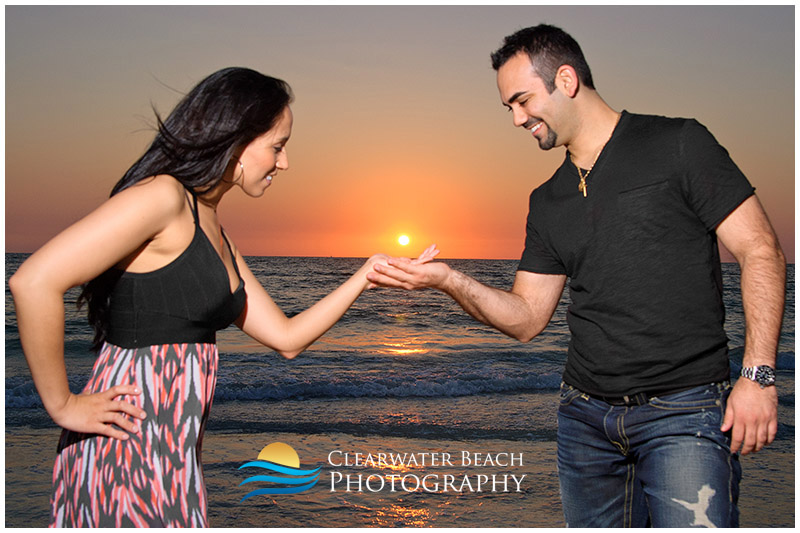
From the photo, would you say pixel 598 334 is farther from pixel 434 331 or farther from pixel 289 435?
pixel 434 331

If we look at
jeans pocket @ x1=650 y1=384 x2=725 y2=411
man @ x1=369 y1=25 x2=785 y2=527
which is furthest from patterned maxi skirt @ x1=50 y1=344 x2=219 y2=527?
jeans pocket @ x1=650 y1=384 x2=725 y2=411

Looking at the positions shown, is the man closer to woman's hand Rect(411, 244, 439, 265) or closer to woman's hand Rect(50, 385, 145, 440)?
woman's hand Rect(411, 244, 439, 265)

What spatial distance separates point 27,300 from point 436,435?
23.4 feet

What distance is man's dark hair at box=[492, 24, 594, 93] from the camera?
3.16 meters

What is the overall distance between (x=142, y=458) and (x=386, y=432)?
22.2ft

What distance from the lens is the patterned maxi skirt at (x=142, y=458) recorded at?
229 cm

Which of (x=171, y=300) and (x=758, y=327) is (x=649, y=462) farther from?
(x=171, y=300)

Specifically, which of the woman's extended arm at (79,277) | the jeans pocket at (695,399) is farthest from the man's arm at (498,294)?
the woman's extended arm at (79,277)

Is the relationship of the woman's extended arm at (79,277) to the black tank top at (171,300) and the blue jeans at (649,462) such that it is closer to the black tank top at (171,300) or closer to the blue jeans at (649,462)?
the black tank top at (171,300)

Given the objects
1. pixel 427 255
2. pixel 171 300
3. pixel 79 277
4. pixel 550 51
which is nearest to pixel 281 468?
pixel 427 255

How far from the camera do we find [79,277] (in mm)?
2092

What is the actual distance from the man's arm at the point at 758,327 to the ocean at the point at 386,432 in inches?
139

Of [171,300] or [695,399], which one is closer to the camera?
[171,300]

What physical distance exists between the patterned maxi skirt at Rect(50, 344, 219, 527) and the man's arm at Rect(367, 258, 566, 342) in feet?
4.00
